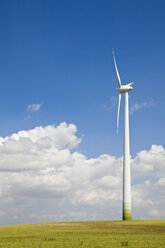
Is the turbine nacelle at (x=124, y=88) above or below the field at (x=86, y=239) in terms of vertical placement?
above

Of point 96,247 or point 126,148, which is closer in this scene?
point 96,247

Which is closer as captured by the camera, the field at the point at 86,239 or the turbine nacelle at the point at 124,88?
the field at the point at 86,239

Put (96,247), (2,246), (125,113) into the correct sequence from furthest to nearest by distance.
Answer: (125,113) → (2,246) → (96,247)

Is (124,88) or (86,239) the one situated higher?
(124,88)

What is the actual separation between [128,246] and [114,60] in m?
65.4

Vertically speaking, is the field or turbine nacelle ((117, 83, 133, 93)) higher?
turbine nacelle ((117, 83, 133, 93))

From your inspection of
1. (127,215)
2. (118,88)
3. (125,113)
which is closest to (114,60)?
(118,88)

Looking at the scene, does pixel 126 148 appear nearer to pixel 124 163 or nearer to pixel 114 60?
pixel 124 163

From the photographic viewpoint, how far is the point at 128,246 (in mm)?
36312

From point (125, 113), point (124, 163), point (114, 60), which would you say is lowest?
point (124, 163)

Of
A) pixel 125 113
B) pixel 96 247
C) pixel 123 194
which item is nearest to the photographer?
pixel 96 247

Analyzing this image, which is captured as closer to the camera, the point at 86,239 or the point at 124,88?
the point at 86,239

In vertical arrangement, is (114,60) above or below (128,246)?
above

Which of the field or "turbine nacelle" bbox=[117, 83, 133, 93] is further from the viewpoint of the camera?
"turbine nacelle" bbox=[117, 83, 133, 93]
